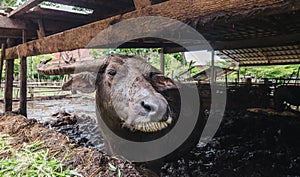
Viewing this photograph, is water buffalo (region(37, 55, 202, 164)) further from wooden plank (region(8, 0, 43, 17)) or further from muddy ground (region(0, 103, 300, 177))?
wooden plank (region(8, 0, 43, 17))

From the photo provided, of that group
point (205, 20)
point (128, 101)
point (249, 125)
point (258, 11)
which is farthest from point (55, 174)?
point (249, 125)

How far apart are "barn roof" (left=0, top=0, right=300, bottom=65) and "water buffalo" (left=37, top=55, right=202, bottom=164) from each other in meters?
0.39

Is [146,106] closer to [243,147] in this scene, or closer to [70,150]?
[70,150]

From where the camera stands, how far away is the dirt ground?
5.19 feet

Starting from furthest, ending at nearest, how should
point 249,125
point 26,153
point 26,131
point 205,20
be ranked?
point 249,125 < point 26,131 < point 26,153 < point 205,20

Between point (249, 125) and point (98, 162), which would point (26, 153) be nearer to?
point (98, 162)

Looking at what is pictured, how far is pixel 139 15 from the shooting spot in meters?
1.88

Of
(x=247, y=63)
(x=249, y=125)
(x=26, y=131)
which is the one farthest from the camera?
(x=247, y=63)

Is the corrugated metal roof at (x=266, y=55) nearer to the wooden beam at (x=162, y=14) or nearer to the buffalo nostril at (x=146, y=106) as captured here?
the wooden beam at (x=162, y=14)

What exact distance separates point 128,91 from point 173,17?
898 mm

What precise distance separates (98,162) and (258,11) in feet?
4.50

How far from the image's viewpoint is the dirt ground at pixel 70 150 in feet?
5.19

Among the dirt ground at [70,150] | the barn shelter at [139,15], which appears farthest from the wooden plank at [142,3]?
the dirt ground at [70,150]

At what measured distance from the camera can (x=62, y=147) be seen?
204 centimetres
